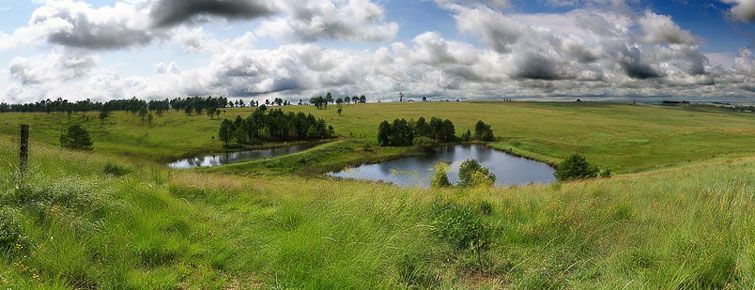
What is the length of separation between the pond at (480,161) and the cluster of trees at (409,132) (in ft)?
33.7

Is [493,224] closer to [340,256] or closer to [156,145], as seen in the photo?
[340,256]

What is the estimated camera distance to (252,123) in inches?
5320

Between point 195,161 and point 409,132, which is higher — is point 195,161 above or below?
below

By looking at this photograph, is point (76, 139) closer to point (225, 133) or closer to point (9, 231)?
point (225, 133)

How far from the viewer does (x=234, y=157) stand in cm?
10994

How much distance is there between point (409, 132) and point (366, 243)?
127241 millimetres

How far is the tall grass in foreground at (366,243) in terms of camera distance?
5.60 meters

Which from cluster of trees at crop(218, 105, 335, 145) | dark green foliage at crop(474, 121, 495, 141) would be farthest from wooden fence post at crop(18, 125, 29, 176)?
dark green foliage at crop(474, 121, 495, 141)

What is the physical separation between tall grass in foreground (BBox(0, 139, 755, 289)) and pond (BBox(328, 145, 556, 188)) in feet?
192

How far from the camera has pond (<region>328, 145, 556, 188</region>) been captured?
7975 centimetres

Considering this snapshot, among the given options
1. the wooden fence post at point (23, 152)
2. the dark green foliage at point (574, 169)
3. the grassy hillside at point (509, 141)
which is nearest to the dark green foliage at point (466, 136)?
the grassy hillside at point (509, 141)

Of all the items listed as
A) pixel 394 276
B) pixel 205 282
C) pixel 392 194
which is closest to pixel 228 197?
pixel 392 194

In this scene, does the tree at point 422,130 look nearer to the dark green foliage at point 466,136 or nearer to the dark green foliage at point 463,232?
the dark green foliage at point 466,136

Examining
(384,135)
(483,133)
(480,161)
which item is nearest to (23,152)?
(480,161)
